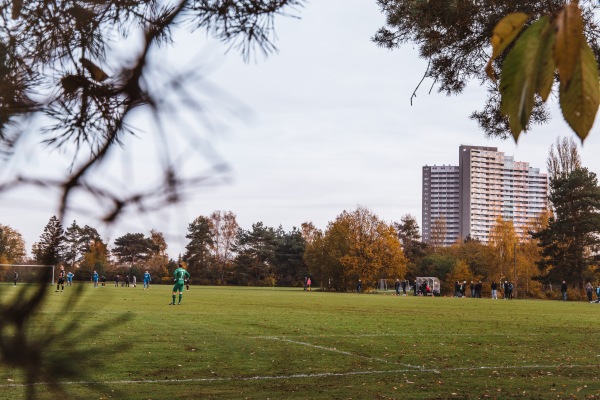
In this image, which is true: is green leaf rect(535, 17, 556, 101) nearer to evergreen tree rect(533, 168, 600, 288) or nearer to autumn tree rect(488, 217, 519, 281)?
evergreen tree rect(533, 168, 600, 288)

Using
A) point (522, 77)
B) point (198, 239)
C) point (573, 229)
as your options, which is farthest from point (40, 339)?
point (573, 229)

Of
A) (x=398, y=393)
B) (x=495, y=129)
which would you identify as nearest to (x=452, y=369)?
(x=398, y=393)

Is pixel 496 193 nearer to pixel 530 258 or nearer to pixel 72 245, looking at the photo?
pixel 530 258

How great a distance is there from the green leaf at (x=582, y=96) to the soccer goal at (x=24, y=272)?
1109mm

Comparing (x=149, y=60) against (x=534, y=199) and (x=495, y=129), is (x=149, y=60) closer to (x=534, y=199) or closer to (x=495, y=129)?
(x=495, y=129)

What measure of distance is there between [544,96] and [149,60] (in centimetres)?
118

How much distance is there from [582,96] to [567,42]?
0.27ft

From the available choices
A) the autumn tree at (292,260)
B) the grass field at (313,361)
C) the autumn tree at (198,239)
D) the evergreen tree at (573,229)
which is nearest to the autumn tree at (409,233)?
the autumn tree at (292,260)

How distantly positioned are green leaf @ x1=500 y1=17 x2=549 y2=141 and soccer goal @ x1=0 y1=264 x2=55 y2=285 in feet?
3.39

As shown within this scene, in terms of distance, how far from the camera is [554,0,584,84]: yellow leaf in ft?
3.13

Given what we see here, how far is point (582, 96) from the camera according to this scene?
99 cm

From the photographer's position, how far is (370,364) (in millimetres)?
11461

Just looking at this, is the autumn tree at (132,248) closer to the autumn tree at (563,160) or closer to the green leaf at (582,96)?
the green leaf at (582,96)

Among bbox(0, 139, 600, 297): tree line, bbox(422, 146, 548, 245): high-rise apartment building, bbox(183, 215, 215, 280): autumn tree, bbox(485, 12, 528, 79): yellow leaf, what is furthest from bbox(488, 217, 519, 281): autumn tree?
bbox(485, 12, 528, 79): yellow leaf
